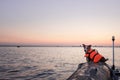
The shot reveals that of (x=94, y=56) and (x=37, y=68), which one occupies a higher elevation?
(x=94, y=56)

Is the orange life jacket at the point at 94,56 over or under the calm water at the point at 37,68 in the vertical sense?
over

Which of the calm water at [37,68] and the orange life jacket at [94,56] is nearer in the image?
the orange life jacket at [94,56]

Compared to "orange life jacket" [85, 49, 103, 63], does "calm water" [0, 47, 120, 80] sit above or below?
below

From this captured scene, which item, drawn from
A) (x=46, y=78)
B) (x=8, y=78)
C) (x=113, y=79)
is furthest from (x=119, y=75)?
(x=8, y=78)

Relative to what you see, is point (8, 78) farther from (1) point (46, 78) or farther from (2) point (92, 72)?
(2) point (92, 72)

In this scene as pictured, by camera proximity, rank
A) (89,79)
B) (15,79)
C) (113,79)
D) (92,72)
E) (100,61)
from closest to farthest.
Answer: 1. (89,79)
2. (92,72)
3. (113,79)
4. (100,61)
5. (15,79)

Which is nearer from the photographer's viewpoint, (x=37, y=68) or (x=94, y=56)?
(x=94, y=56)

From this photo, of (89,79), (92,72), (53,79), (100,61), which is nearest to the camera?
(89,79)

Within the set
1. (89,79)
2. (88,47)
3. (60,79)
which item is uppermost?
(88,47)

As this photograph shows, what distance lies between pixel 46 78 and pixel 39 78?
3.03ft

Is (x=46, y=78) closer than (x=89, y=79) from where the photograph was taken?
No

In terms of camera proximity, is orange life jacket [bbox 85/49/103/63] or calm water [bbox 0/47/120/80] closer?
orange life jacket [bbox 85/49/103/63]

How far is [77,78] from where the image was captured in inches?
447

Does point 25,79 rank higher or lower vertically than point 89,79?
lower
